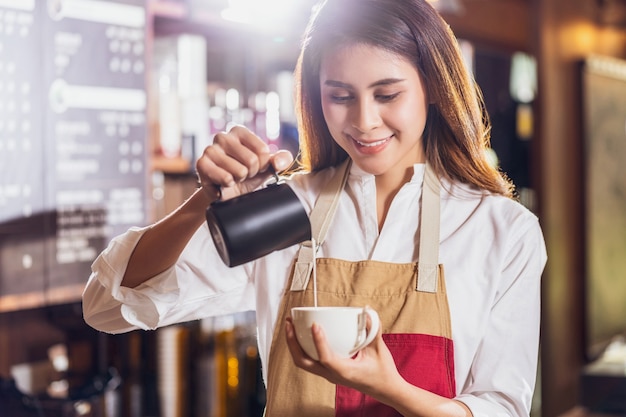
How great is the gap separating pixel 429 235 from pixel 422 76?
0.28 m

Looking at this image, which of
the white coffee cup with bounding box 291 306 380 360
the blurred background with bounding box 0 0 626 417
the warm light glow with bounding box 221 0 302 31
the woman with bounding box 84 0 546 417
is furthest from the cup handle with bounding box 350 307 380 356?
the warm light glow with bounding box 221 0 302 31

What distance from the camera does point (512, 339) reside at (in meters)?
1.42

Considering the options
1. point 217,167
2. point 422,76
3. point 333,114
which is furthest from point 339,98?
point 217,167

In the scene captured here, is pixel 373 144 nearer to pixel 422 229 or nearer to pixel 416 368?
pixel 422 229

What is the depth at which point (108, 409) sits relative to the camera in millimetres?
2496

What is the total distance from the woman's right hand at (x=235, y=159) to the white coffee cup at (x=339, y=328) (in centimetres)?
26

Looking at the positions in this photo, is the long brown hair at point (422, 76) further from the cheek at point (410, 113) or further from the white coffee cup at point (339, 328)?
the white coffee cup at point (339, 328)

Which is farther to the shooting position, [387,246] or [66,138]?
[66,138]

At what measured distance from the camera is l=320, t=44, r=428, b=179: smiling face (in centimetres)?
140

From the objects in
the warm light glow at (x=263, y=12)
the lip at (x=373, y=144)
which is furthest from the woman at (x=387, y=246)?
the warm light glow at (x=263, y=12)

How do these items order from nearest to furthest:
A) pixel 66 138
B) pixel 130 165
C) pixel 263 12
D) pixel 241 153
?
pixel 241 153 < pixel 66 138 < pixel 130 165 < pixel 263 12

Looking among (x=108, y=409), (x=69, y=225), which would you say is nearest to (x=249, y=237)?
(x=69, y=225)

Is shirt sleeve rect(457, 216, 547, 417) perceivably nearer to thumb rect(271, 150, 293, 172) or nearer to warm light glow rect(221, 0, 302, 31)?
thumb rect(271, 150, 293, 172)

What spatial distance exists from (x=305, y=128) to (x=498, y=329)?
20.3 inches
